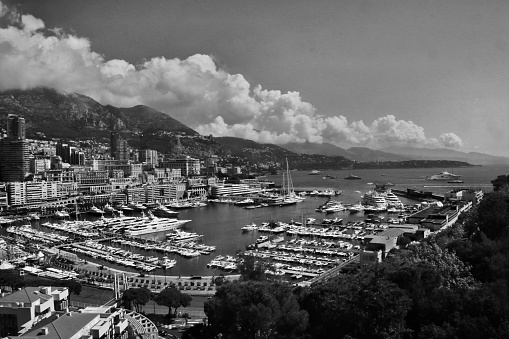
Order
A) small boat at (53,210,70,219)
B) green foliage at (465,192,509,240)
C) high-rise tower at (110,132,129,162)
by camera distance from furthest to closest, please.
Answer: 1. high-rise tower at (110,132,129,162)
2. small boat at (53,210,70,219)
3. green foliage at (465,192,509,240)

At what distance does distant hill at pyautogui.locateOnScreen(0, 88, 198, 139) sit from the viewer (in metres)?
47.1

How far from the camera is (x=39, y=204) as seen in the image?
23.9 meters

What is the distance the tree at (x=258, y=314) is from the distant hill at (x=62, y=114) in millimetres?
42649

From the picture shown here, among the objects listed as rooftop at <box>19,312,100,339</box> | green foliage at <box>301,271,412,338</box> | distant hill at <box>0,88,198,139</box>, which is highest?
distant hill at <box>0,88,198,139</box>

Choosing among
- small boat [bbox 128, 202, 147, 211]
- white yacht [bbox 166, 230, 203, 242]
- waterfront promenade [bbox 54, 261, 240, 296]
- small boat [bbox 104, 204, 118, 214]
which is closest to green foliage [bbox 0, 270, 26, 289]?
waterfront promenade [bbox 54, 261, 240, 296]

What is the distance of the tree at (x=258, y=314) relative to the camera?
4855 millimetres

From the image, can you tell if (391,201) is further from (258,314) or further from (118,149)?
(118,149)

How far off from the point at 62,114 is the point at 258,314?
52.7m

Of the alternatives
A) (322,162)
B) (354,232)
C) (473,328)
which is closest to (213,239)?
(354,232)

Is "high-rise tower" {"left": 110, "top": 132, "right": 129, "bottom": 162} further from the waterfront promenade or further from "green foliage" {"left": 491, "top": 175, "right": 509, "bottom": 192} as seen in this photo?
the waterfront promenade

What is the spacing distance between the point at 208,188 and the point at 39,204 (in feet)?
37.7

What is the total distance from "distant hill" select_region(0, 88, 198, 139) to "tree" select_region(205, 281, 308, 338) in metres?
42.6

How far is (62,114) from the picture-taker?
5206 cm

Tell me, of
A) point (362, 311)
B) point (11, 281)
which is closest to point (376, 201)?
point (11, 281)
